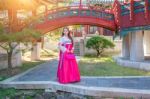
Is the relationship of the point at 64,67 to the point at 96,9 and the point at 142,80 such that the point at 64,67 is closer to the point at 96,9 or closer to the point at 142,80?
the point at 142,80

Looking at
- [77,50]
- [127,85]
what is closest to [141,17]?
[127,85]

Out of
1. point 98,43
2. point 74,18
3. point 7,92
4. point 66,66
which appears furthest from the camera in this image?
point 98,43

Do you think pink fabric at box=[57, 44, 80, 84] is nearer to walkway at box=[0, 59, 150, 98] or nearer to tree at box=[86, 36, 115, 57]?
walkway at box=[0, 59, 150, 98]

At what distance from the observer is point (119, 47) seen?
28.0 m

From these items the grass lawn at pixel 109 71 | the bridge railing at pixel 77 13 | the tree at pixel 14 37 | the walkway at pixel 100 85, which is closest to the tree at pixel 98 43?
the bridge railing at pixel 77 13

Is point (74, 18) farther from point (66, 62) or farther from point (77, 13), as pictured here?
point (66, 62)

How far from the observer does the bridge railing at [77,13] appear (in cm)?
2041

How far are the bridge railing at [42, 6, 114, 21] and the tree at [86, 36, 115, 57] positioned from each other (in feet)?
10.6

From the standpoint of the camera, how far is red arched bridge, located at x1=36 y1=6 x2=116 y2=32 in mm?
20250

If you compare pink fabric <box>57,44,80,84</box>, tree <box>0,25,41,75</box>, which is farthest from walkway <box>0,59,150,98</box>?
tree <box>0,25,41,75</box>

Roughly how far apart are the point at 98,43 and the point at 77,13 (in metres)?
4.42

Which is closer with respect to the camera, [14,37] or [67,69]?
[67,69]

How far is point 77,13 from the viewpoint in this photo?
832 inches

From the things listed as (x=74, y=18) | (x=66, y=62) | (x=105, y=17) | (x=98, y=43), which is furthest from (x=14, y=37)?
(x=98, y=43)
